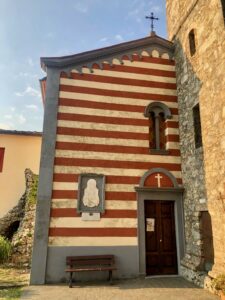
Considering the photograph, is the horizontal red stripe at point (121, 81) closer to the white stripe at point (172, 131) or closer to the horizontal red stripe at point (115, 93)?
the horizontal red stripe at point (115, 93)

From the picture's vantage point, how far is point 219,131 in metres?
6.68

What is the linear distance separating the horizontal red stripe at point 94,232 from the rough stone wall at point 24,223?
3236 millimetres

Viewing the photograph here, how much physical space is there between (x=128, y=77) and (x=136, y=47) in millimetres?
1285

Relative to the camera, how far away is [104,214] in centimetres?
786

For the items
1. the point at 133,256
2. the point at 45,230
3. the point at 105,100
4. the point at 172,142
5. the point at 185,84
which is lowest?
the point at 133,256

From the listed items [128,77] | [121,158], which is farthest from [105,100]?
[121,158]

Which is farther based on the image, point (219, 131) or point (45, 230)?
point (45, 230)

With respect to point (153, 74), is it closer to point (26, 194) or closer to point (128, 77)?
point (128, 77)

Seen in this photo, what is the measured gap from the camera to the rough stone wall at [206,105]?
6.56 m

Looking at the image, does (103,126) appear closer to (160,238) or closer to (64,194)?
(64,194)

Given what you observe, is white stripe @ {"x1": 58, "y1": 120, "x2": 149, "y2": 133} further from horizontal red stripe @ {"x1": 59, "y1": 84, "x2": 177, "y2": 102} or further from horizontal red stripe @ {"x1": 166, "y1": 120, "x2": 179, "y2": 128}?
horizontal red stripe @ {"x1": 59, "y1": 84, "x2": 177, "y2": 102}

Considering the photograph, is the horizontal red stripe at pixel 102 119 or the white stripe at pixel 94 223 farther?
the horizontal red stripe at pixel 102 119

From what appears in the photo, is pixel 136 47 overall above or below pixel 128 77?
above

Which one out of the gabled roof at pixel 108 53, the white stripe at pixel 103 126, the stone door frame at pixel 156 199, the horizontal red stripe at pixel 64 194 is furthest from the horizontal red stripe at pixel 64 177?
the gabled roof at pixel 108 53
